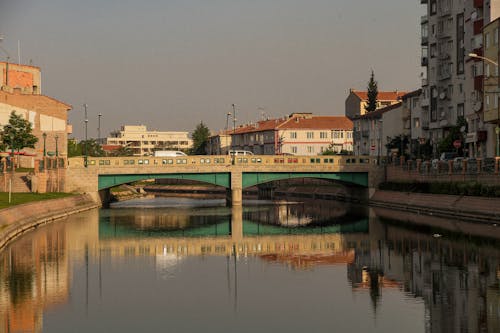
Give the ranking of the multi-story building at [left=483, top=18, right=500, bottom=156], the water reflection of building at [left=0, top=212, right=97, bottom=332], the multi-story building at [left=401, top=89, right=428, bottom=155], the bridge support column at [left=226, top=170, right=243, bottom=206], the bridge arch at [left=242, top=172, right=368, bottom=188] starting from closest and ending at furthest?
the water reflection of building at [left=0, top=212, right=97, bottom=332] < the multi-story building at [left=483, top=18, right=500, bottom=156] < the bridge support column at [left=226, top=170, right=243, bottom=206] < the bridge arch at [left=242, top=172, right=368, bottom=188] < the multi-story building at [left=401, top=89, right=428, bottom=155]

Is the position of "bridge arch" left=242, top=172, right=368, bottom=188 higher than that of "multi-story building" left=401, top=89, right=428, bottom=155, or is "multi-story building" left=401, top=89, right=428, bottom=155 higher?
"multi-story building" left=401, top=89, right=428, bottom=155

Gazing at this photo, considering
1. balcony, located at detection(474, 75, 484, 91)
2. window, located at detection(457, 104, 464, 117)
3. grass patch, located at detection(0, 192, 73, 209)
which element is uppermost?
balcony, located at detection(474, 75, 484, 91)

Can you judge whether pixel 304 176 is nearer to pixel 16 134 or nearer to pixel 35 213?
pixel 16 134

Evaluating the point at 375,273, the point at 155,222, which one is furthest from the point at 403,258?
the point at 155,222

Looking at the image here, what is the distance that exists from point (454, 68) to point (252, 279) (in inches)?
3335

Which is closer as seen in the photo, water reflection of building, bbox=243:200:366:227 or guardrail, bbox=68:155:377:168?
water reflection of building, bbox=243:200:366:227

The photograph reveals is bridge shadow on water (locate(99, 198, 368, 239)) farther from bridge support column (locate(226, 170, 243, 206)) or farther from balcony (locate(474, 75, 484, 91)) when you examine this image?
→ balcony (locate(474, 75, 484, 91))

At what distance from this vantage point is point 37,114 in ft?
445

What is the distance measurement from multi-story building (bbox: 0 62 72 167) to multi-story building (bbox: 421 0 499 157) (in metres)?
53.8

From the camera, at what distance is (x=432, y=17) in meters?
134

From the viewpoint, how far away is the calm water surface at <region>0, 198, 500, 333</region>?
3766 cm

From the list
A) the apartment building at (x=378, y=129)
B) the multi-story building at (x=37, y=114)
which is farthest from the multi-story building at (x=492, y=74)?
the multi-story building at (x=37, y=114)

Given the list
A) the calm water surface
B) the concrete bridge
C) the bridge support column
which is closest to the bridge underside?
the concrete bridge

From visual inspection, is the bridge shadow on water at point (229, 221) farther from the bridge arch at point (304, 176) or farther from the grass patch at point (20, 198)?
the grass patch at point (20, 198)
